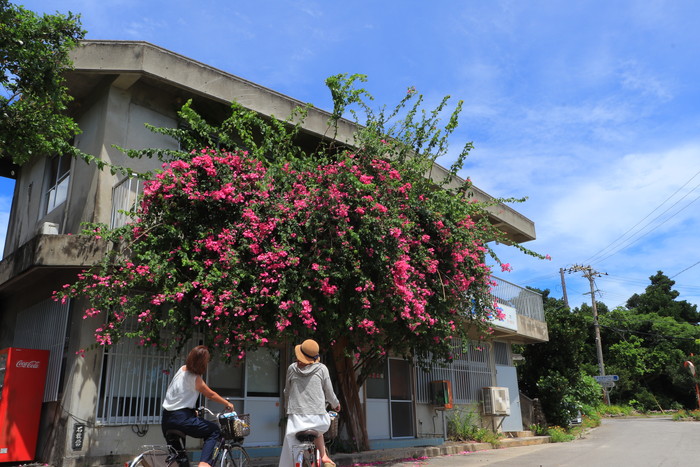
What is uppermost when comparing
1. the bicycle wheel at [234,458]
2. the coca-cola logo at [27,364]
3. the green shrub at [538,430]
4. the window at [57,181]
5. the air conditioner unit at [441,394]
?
the window at [57,181]

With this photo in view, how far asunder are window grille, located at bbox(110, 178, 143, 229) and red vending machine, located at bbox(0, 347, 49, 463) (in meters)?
2.55

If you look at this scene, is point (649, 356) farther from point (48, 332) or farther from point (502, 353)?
point (48, 332)

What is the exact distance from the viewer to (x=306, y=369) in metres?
5.88

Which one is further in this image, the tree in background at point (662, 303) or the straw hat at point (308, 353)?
the tree in background at point (662, 303)

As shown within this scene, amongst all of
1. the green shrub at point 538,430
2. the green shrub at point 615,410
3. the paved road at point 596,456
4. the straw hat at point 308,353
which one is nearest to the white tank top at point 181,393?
the straw hat at point 308,353

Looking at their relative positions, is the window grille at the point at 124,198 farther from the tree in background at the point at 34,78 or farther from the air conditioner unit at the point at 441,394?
the air conditioner unit at the point at 441,394

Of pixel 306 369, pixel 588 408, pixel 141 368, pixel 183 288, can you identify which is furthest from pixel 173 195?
pixel 588 408

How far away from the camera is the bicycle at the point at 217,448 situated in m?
5.45

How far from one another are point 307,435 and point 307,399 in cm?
36

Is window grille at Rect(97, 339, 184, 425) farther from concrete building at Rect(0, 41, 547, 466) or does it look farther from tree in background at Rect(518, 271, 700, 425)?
tree in background at Rect(518, 271, 700, 425)

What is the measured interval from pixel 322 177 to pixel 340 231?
3.59 feet

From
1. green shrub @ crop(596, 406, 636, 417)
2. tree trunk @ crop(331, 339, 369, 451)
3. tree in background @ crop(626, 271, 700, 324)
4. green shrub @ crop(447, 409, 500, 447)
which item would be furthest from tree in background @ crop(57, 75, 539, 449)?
tree in background @ crop(626, 271, 700, 324)

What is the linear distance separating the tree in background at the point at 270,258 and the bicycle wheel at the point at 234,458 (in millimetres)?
2272

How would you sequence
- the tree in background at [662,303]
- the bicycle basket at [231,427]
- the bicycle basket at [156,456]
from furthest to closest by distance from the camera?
1. the tree in background at [662,303]
2. the bicycle basket at [231,427]
3. the bicycle basket at [156,456]
